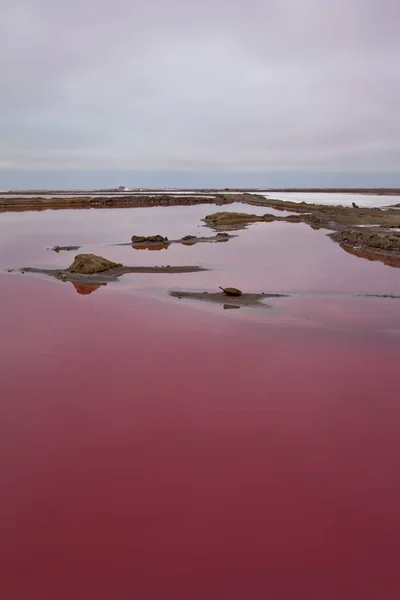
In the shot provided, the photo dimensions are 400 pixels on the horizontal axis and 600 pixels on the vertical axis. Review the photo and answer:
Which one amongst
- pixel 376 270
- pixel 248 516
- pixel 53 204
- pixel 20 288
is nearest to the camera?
pixel 248 516

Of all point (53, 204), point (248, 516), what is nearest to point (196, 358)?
point (248, 516)

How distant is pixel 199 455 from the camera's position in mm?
7461

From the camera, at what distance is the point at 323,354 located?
38.3 feet

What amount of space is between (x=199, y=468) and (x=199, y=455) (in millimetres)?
331

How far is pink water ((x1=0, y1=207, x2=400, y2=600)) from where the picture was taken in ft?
17.6

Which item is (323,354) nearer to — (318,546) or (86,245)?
(318,546)

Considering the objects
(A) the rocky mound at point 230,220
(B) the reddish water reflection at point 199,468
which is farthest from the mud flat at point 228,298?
(A) the rocky mound at point 230,220

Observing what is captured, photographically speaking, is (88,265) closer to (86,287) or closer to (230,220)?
(86,287)

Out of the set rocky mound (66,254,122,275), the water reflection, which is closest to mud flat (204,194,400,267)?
rocky mound (66,254,122,275)

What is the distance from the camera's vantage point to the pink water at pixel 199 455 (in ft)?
17.6

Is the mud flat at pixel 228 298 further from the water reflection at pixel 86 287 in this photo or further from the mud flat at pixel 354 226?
the mud flat at pixel 354 226

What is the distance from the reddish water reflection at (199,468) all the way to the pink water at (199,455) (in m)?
0.02

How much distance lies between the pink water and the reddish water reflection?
25 millimetres

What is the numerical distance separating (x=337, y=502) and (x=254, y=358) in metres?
5.22
